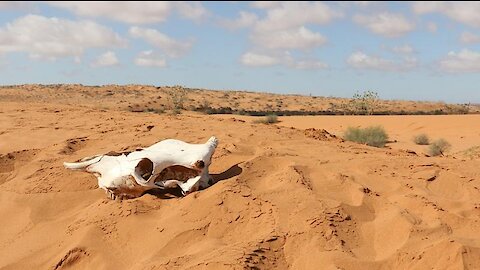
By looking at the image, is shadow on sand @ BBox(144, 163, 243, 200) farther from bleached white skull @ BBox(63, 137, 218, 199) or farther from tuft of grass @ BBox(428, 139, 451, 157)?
tuft of grass @ BBox(428, 139, 451, 157)

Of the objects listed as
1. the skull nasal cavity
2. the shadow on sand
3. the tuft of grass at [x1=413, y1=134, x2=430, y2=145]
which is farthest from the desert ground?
the tuft of grass at [x1=413, y1=134, x2=430, y2=145]

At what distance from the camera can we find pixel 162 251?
3.34 metres

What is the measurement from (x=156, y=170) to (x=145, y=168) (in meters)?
0.23

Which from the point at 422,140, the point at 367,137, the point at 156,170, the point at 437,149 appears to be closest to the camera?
the point at 156,170

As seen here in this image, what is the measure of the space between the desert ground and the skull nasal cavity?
0.86 feet

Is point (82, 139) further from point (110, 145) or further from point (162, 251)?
point (162, 251)

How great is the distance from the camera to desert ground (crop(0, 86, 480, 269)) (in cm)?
312

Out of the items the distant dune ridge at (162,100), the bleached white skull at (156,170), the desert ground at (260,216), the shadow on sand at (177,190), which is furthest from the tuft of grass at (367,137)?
the distant dune ridge at (162,100)

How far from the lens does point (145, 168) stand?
168 inches

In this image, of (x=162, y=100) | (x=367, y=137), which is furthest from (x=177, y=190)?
(x=162, y=100)

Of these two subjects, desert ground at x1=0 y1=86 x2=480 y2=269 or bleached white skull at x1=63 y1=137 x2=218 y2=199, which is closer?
desert ground at x1=0 y1=86 x2=480 y2=269

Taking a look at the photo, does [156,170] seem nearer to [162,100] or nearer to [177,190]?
[177,190]

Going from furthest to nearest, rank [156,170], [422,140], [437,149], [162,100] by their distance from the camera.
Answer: [162,100] < [422,140] < [437,149] < [156,170]

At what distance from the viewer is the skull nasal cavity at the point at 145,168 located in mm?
4188
